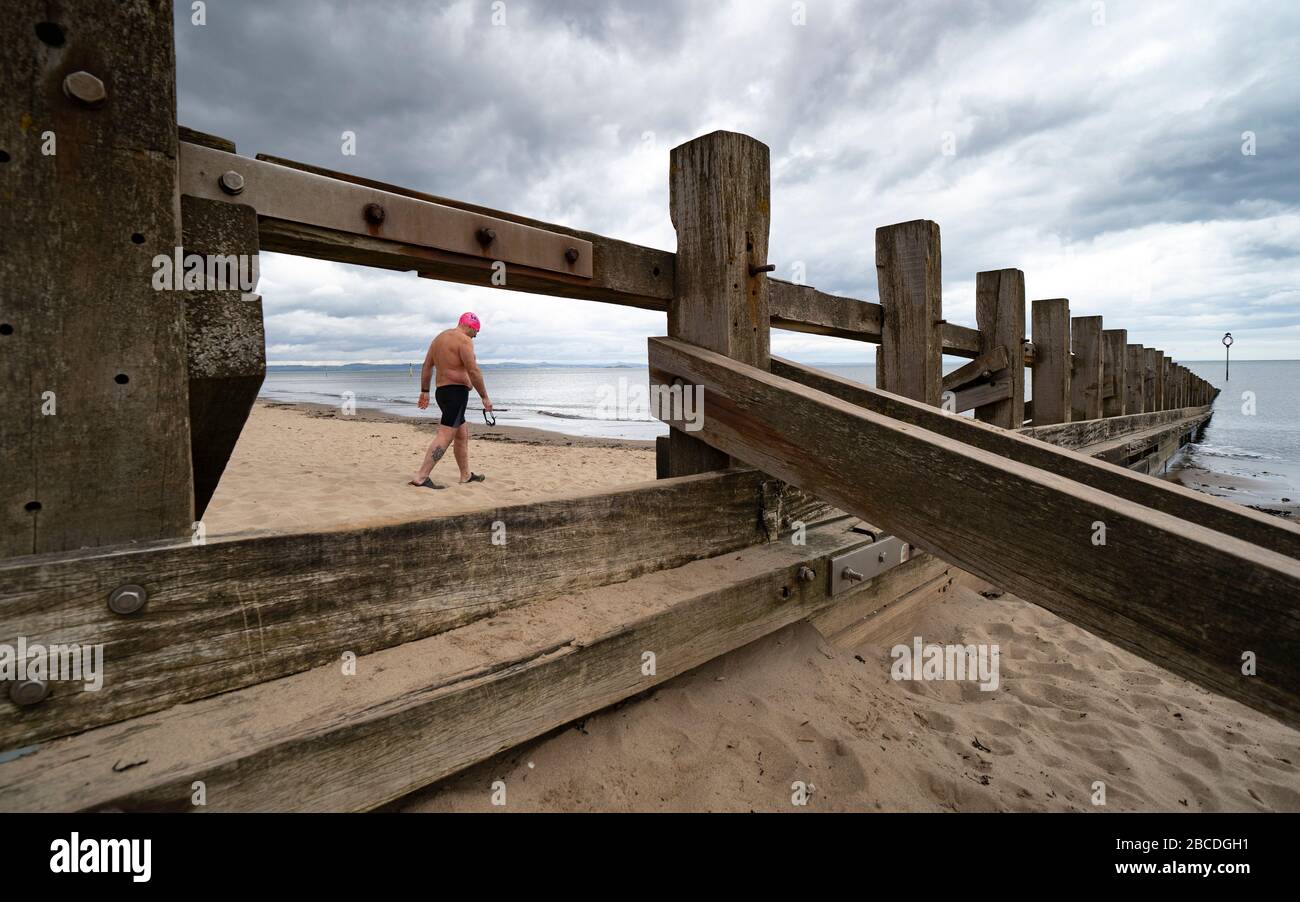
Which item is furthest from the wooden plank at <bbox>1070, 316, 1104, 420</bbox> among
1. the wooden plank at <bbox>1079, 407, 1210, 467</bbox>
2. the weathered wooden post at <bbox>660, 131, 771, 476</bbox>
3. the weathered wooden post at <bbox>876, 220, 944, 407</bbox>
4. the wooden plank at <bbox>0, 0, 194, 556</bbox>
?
the wooden plank at <bbox>0, 0, 194, 556</bbox>

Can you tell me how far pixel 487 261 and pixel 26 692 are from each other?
1425mm

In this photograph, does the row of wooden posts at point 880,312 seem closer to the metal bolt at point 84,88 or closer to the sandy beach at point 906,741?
the sandy beach at point 906,741

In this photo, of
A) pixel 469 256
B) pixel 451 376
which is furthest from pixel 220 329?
pixel 451 376

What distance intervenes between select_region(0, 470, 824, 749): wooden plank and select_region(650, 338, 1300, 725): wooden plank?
2.39ft

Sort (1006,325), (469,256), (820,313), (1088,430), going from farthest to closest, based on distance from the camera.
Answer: (1088,430) → (1006,325) → (820,313) → (469,256)

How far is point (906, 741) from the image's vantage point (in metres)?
2.01

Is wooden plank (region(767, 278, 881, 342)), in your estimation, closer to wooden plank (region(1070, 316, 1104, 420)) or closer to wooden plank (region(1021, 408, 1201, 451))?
wooden plank (region(1021, 408, 1201, 451))

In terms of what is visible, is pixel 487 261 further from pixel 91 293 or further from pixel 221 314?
pixel 91 293

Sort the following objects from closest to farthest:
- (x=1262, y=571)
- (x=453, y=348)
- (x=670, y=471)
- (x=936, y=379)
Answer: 1. (x=1262, y=571)
2. (x=670, y=471)
3. (x=936, y=379)
4. (x=453, y=348)

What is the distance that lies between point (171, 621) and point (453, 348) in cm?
602

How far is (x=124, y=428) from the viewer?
1.17 meters

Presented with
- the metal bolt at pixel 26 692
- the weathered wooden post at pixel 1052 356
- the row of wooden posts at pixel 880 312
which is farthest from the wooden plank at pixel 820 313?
the weathered wooden post at pixel 1052 356
